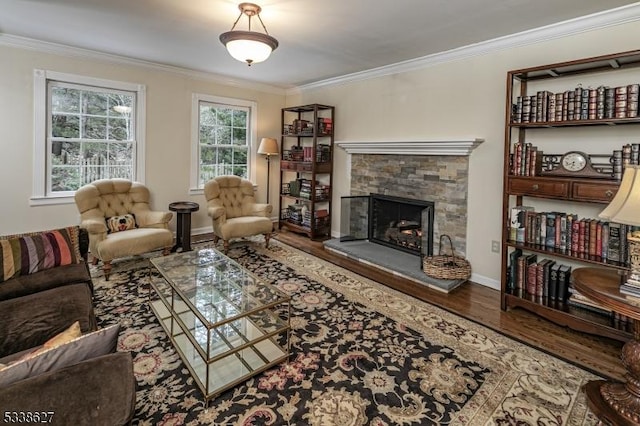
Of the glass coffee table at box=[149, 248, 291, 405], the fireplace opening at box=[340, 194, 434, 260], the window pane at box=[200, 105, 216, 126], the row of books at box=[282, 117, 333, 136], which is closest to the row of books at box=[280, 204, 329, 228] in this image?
the fireplace opening at box=[340, 194, 434, 260]

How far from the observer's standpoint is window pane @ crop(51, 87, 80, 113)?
13.3 ft

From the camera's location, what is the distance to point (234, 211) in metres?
4.93

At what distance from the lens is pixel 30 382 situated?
37.4 inches

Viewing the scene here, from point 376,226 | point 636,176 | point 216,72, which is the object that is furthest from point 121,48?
point 636,176

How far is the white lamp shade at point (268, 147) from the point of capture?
18.3ft

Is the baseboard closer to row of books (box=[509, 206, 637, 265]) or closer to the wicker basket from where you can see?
the wicker basket

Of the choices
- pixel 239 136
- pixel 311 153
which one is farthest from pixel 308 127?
pixel 239 136

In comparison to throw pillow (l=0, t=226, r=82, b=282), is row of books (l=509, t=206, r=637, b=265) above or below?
above

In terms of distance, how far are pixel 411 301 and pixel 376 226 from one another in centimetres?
178

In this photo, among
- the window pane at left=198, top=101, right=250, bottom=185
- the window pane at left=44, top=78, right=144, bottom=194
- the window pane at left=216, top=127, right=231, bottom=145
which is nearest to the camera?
the window pane at left=44, top=78, right=144, bottom=194

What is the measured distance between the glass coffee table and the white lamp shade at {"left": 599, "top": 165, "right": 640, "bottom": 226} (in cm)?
189

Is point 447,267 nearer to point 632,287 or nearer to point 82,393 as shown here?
point 632,287

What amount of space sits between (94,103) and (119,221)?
1680mm

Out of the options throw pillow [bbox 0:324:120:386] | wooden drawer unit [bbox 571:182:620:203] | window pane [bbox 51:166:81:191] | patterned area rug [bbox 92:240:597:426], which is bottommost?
patterned area rug [bbox 92:240:597:426]
